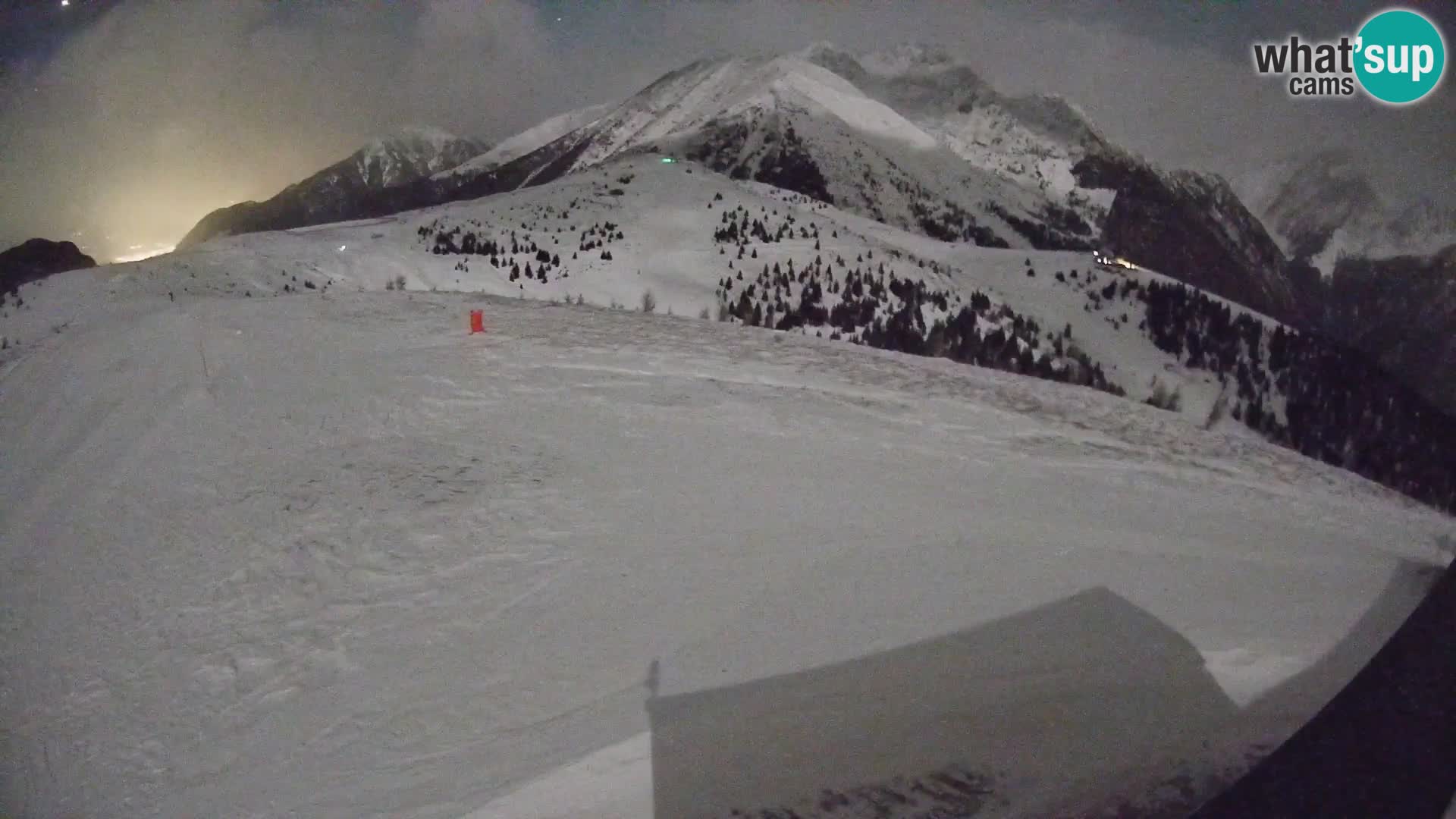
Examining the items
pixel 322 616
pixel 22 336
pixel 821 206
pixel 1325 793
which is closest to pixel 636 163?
pixel 821 206

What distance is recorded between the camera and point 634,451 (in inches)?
239

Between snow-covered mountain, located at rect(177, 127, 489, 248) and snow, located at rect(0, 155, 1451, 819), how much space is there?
3610 millimetres

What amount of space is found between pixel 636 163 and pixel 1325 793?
2920 centimetres

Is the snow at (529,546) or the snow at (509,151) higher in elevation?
the snow at (509,151)

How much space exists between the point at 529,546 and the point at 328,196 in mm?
21476

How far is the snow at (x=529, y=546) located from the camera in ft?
10.7

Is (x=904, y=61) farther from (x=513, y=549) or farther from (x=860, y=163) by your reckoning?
(x=513, y=549)

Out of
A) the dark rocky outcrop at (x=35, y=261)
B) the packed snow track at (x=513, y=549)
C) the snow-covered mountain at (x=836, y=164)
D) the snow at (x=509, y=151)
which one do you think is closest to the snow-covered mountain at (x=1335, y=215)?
the packed snow track at (x=513, y=549)

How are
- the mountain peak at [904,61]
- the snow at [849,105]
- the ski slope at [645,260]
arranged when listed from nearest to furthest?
1. the ski slope at [645,260]
2. the snow at [849,105]
3. the mountain peak at [904,61]

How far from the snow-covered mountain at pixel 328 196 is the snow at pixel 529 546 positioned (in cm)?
361

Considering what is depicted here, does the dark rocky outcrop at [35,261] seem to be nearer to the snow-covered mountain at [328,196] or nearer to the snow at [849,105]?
the snow-covered mountain at [328,196]

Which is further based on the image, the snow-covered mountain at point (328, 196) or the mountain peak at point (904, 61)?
the mountain peak at point (904, 61)

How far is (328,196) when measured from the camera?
75.1ft

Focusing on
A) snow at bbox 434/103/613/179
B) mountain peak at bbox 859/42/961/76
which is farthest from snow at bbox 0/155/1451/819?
mountain peak at bbox 859/42/961/76
